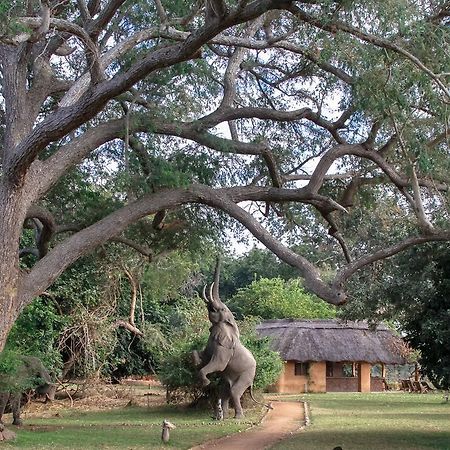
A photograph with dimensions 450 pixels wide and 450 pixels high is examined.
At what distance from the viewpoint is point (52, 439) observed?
47.5ft

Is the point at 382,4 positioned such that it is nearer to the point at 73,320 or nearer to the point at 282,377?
the point at 73,320

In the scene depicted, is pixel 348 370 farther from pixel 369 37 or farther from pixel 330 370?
pixel 369 37

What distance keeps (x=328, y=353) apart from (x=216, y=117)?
25.4 meters

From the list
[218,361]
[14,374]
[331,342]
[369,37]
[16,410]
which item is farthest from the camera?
[331,342]

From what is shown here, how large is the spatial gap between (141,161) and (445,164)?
203 inches

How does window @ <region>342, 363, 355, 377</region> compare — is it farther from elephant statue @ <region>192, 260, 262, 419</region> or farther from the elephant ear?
the elephant ear

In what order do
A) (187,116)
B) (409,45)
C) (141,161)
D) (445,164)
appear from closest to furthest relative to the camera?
(409,45) → (445,164) → (141,161) → (187,116)

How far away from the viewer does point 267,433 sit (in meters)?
16.2

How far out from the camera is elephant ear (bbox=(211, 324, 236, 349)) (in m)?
18.6

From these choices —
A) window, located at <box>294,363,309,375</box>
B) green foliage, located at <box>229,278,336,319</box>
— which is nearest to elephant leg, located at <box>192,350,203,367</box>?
window, located at <box>294,363,309,375</box>

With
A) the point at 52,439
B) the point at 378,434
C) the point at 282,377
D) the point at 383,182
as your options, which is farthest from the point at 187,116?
the point at 282,377

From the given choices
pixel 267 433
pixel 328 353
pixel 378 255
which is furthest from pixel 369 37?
pixel 328 353

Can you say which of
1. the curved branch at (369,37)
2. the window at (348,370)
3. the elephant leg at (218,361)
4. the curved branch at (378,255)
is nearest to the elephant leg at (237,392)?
the elephant leg at (218,361)

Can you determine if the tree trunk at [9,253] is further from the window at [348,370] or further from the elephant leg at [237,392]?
the window at [348,370]
